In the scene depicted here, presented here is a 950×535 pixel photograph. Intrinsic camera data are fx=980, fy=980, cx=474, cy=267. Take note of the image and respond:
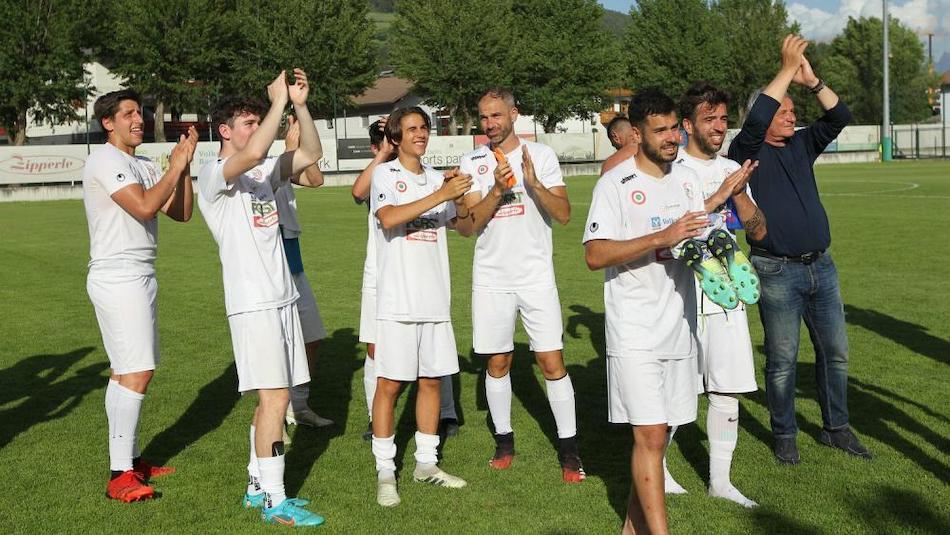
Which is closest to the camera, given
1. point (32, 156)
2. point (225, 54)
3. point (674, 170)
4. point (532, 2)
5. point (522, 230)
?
point (674, 170)

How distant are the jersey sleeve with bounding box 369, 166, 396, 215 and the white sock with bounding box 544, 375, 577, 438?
1.59 meters

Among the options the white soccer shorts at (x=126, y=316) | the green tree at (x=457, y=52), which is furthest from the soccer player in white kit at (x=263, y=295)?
the green tree at (x=457, y=52)

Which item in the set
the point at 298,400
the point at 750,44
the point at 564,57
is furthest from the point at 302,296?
the point at 750,44

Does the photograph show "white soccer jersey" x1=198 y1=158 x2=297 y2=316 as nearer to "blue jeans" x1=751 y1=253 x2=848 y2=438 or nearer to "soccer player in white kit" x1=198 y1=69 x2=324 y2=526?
"soccer player in white kit" x1=198 y1=69 x2=324 y2=526

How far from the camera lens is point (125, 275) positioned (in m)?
5.74

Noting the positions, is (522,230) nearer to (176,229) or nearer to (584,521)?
(584,521)

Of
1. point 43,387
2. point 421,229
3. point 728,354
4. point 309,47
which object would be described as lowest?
point 43,387

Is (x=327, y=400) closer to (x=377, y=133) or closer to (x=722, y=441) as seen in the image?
(x=377, y=133)

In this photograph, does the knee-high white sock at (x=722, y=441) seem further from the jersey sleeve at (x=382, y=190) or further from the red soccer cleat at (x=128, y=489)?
the red soccer cleat at (x=128, y=489)

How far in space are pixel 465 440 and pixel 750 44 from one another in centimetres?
8588

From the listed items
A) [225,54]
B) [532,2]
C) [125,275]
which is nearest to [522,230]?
[125,275]

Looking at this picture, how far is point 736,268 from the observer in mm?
4547

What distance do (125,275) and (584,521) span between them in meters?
2.98

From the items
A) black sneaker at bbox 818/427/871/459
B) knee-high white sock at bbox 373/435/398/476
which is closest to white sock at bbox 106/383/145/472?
knee-high white sock at bbox 373/435/398/476
